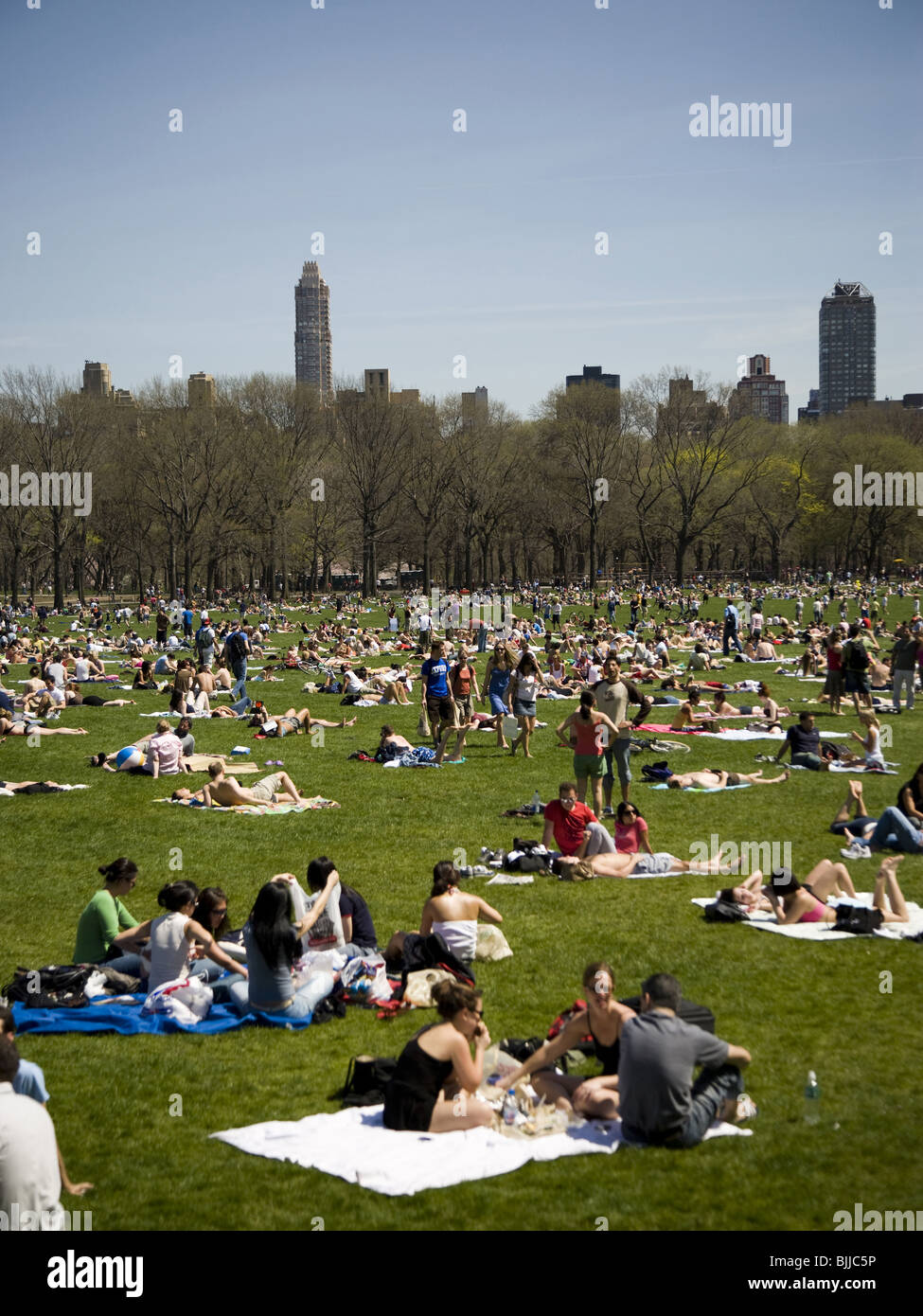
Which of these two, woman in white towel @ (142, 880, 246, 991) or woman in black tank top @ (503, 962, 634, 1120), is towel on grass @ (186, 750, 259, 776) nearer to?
woman in white towel @ (142, 880, 246, 991)

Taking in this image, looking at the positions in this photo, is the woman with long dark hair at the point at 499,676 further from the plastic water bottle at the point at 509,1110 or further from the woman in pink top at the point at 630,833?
the plastic water bottle at the point at 509,1110

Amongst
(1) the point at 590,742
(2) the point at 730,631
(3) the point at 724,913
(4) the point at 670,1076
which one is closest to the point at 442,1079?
(4) the point at 670,1076

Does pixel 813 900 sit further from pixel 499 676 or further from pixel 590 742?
pixel 499 676

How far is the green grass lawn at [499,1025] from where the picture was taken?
5875 millimetres

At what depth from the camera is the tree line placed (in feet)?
217

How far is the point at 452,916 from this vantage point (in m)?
9.32

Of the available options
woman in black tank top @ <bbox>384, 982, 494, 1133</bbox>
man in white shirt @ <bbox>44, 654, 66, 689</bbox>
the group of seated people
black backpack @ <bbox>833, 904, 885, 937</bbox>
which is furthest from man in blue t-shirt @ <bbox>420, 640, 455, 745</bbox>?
woman in black tank top @ <bbox>384, 982, 494, 1133</bbox>

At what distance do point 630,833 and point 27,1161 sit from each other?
806cm

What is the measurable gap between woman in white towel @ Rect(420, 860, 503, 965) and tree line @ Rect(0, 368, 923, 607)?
2161 inches

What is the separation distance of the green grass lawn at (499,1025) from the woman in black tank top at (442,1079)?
59cm

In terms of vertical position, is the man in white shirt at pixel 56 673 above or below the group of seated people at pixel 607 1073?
above

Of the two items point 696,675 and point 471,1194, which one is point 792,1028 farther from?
point 696,675

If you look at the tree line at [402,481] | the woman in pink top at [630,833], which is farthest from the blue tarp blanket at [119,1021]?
the tree line at [402,481]

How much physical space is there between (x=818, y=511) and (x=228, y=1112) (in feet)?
294
